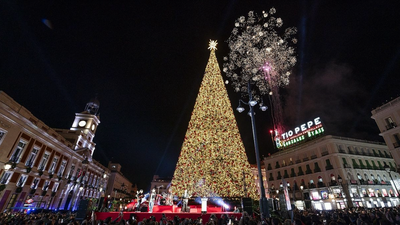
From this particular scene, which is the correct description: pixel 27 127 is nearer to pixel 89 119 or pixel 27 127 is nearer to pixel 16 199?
pixel 16 199

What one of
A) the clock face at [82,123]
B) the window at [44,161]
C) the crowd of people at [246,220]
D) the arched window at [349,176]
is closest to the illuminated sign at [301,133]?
the arched window at [349,176]

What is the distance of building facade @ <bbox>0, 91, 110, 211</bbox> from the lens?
1873 centimetres

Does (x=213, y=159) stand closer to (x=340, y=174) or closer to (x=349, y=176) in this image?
(x=340, y=174)

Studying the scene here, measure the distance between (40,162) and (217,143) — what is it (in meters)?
25.1

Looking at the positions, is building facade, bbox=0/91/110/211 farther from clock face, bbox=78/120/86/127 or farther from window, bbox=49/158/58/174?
clock face, bbox=78/120/86/127

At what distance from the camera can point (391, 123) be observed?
82.6 ft

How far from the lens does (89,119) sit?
44781 mm

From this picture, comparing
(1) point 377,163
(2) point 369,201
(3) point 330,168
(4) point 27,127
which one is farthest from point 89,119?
(1) point 377,163

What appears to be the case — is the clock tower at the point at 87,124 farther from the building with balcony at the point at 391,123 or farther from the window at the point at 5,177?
the building with balcony at the point at 391,123

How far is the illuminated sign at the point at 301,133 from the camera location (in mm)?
38656

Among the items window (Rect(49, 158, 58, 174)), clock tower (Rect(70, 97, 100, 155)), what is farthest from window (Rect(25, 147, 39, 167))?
clock tower (Rect(70, 97, 100, 155))

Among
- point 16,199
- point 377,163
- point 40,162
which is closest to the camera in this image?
point 16,199

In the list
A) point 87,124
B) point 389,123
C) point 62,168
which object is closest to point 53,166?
point 62,168

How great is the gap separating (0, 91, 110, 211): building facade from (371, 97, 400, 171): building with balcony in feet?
115
